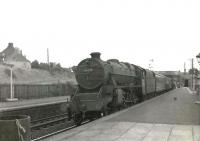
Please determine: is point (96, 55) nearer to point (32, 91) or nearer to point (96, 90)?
point (96, 90)

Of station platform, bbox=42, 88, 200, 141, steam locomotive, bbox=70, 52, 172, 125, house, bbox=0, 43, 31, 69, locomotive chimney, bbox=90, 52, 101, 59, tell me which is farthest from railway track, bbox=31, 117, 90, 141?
house, bbox=0, 43, 31, 69

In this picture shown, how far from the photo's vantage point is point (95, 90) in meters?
18.4

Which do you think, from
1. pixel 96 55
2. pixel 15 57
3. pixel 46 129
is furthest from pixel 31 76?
pixel 46 129

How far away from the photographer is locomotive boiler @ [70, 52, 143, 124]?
669 inches

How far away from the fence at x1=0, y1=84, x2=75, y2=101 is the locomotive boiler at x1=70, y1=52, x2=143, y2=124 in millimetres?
15858

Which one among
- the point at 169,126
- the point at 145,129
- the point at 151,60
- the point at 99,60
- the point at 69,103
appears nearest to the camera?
the point at 145,129

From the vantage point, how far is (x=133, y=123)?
13586 mm

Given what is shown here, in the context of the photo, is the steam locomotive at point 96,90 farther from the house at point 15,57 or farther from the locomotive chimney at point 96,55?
the house at point 15,57

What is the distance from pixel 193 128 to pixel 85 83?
7.39m

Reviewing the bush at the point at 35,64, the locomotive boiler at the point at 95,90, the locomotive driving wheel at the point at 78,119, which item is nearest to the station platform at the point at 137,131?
the locomotive boiler at the point at 95,90

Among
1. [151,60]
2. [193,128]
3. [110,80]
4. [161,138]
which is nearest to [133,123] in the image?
[193,128]

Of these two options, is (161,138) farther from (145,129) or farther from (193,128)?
(193,128)

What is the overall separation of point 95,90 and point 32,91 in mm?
22508

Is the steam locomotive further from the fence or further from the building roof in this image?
the building roof
